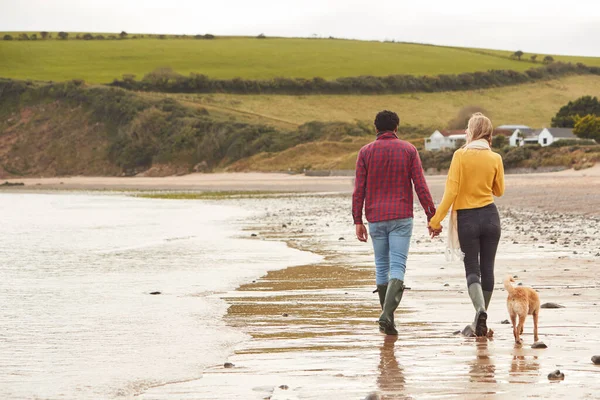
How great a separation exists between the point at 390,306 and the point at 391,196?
89cm

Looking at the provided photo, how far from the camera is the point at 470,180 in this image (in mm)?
6969

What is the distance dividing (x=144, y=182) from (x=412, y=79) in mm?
48166

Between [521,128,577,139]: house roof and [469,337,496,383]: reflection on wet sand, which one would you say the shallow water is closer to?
[469,337,496,383]: reflection on wet sand

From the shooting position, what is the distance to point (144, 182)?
63.4 m

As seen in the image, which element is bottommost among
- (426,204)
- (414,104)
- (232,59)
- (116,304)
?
(116,304)

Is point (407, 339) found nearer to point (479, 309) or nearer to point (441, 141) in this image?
point (479, 309)

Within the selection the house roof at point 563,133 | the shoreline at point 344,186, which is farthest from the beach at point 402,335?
the house roof at point 563,133

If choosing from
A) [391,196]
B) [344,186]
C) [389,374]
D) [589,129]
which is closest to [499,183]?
[391,196]

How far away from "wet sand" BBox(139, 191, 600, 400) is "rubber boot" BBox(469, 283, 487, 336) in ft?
0.52

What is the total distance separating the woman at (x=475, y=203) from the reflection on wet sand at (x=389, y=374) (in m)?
1.02

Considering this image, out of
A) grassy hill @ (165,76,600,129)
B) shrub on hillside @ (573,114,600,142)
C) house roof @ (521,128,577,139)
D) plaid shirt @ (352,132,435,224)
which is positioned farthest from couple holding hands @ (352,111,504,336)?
grassy hill @ (165,76,600,129)

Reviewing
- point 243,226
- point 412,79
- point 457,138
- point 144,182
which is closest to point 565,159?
point 457,138

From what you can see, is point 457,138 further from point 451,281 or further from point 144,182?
point 451,281

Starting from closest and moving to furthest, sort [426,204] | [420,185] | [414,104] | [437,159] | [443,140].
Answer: [420,185] < [426,204] < [437,159] < [443,140] < [414,104]
